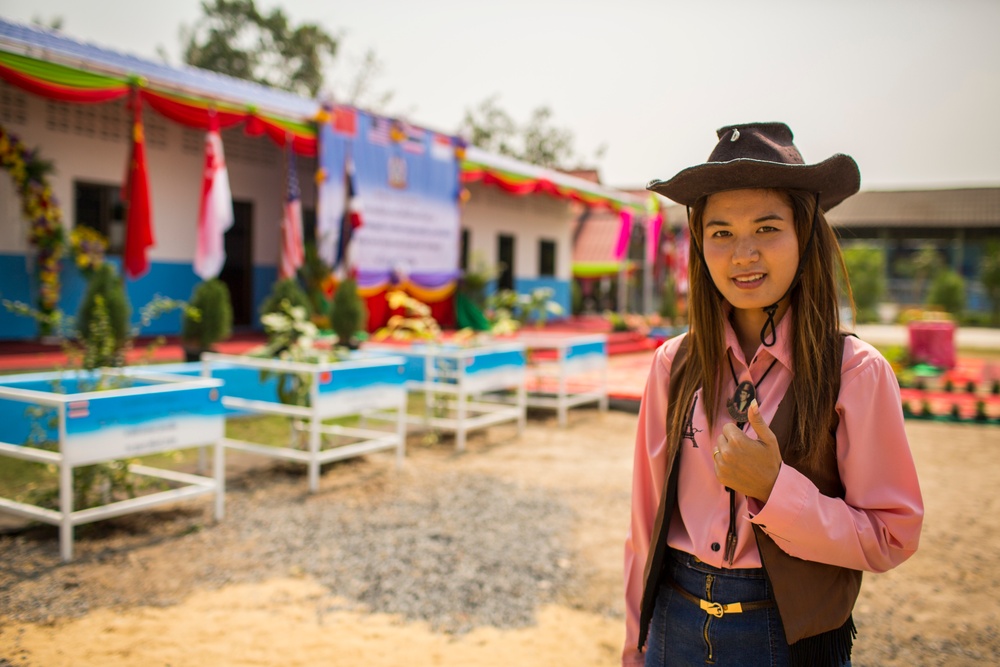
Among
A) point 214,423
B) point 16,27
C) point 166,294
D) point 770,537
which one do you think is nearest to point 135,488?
point 214,423

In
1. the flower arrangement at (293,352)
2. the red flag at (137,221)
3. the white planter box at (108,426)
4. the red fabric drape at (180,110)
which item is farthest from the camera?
the red fabric drape at (180,110)

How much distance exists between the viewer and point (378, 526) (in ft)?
14.7

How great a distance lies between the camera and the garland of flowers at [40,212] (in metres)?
9.05

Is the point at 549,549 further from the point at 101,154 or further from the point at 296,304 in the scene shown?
the point at 101,154

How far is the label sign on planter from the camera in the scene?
372cm

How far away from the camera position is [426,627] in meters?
3.18

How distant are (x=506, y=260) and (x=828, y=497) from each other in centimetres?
1771

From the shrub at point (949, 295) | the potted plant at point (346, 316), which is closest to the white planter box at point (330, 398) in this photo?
the potted plant at point (346, 316)

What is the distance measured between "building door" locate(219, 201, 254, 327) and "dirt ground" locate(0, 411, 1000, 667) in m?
9.05

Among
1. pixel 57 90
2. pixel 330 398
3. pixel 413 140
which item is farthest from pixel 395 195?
pixel 330 398

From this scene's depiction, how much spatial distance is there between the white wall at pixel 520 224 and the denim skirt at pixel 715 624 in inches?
584

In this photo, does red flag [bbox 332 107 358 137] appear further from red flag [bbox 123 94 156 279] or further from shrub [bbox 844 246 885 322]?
shrub [bbox 844 246 885 322]

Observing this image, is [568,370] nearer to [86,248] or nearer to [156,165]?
[86,248]

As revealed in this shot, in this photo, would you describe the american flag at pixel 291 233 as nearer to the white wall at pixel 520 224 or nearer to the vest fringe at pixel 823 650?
the white wall at pixel 520 224
